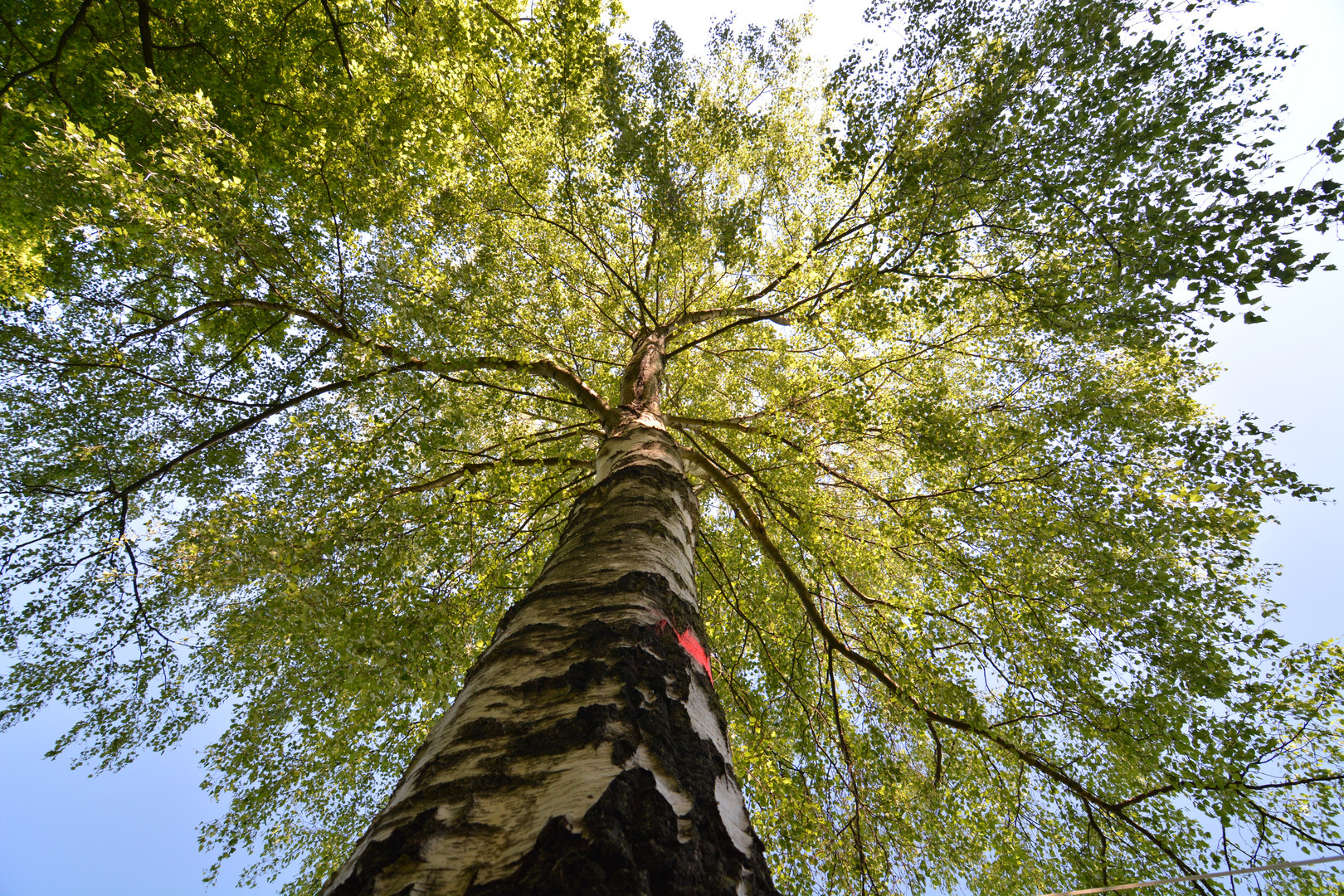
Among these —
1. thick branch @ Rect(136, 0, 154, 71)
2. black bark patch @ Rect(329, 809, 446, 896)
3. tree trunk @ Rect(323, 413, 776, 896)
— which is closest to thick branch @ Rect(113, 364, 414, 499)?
thick branch @ Rect(136, 0, 154, 71)

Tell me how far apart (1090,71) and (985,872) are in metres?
5.91

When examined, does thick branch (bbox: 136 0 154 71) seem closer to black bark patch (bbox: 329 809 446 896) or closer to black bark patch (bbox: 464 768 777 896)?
black bark patch (bbox: 329 809 446 896)

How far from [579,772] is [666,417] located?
4401mm

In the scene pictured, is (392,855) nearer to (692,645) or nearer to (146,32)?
(692,645)

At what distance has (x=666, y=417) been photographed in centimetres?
533

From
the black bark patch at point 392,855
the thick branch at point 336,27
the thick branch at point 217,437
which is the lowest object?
the black bark patch at point 392,855

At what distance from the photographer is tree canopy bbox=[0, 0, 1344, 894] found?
10.4 feet

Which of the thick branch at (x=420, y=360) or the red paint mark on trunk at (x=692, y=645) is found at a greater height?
the thick branch at (x=420, y=360)

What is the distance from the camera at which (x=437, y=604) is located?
12.0ft

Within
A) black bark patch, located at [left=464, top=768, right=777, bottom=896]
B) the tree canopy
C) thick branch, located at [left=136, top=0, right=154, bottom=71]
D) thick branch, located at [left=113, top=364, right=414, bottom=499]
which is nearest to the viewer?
black bark patch, located at [left=464, top=768, right=777, bottom=896]

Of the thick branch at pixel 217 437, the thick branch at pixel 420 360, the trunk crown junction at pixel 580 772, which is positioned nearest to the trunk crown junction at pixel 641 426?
the thick branch at pixel 420 360

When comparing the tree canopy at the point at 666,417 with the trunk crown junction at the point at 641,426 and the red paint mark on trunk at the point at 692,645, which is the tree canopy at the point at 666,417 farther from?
the red paint mark on trunk at the point at 692,645

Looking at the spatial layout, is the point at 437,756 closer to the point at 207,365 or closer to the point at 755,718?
the point at 755,718

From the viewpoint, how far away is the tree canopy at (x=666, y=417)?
3.16 m
